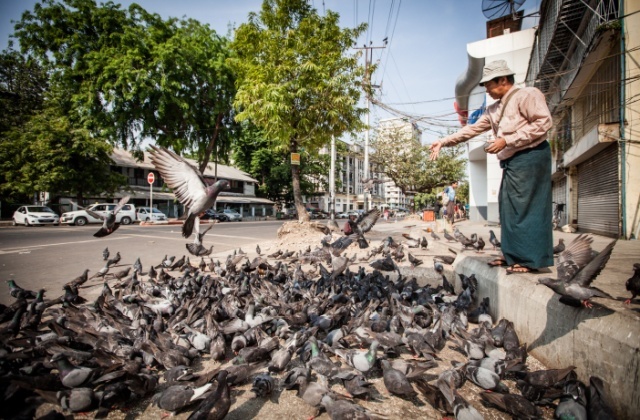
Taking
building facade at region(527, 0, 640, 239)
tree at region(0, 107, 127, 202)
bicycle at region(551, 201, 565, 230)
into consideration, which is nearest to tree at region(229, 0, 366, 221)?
building facade at region(527, 0, 640, 239)

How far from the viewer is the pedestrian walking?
2660 millimetres

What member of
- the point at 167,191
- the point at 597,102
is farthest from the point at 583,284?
the point at 167,191

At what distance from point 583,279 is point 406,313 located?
1.58 meters

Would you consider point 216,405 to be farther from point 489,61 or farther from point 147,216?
point 147,216

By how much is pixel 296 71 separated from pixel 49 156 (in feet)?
71.9

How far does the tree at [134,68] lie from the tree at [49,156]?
3.37 m

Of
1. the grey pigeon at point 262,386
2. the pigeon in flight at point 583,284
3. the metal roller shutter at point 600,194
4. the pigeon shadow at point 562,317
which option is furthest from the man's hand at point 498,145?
the metal roller shutter at point 600,194

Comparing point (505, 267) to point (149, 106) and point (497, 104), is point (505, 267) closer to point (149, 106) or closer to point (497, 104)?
point (497, 104)

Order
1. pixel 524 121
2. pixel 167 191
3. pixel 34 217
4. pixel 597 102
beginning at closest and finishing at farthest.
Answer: pixel 524 121 < pixel 597 102 < pixel 34 217 < pixel 167 191

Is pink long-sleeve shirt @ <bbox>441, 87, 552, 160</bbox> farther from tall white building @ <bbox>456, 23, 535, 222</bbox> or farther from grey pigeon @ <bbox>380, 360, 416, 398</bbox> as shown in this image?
tall white building @ <bbox>456, 23, 535, 222</bbox>

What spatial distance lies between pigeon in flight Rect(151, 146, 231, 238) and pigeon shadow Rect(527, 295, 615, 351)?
10.8 feet

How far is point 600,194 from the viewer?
27.9ft

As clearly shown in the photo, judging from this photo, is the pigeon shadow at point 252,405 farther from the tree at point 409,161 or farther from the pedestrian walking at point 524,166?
the tree at point 409,161

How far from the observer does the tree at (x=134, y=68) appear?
56.9 feet
